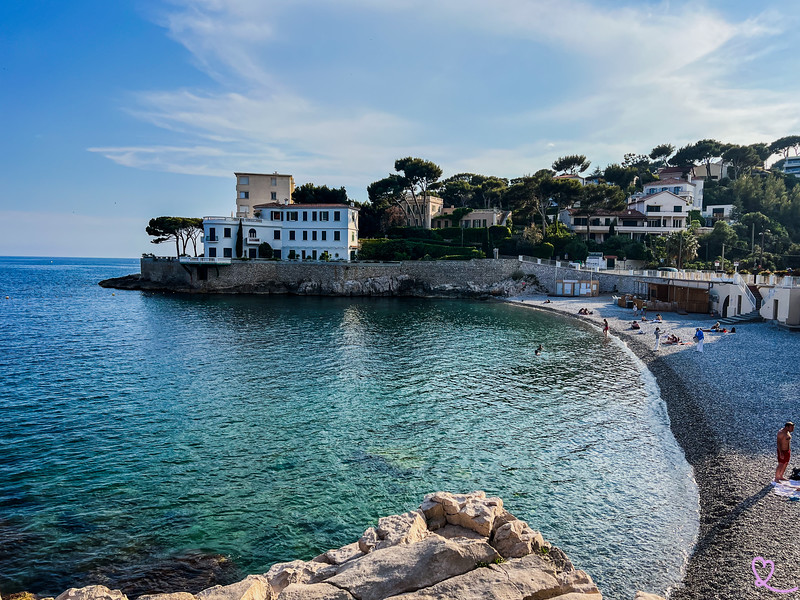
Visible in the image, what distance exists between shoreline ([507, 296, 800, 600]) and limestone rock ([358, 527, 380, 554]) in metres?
6.76

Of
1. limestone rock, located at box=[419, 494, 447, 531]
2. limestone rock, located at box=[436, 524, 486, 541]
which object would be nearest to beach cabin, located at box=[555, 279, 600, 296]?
limestone rock, located at box=[419, 494, 447, 531]

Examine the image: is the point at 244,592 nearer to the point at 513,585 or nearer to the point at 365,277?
the point at 513,585

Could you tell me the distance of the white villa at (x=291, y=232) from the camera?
7519 cm

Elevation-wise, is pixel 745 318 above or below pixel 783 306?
below

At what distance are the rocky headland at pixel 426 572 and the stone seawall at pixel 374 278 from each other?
201 ft

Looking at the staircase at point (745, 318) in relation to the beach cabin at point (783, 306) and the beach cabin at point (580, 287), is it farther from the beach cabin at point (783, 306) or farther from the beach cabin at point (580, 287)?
the beach cabin at point (580, 287)

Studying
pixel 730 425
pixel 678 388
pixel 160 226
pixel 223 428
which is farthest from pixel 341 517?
pixel 160 226

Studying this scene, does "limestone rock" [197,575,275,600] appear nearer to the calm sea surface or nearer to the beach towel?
the calm sea surface

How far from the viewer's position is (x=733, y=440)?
59.1ft

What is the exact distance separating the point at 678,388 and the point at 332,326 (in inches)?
1209

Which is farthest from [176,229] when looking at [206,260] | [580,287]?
[580,287]

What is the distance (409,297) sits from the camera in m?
73.1

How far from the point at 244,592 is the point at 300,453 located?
9.62 m

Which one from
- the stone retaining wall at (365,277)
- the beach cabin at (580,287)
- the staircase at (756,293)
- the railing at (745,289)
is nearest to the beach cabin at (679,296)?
the railing at (745,289)
